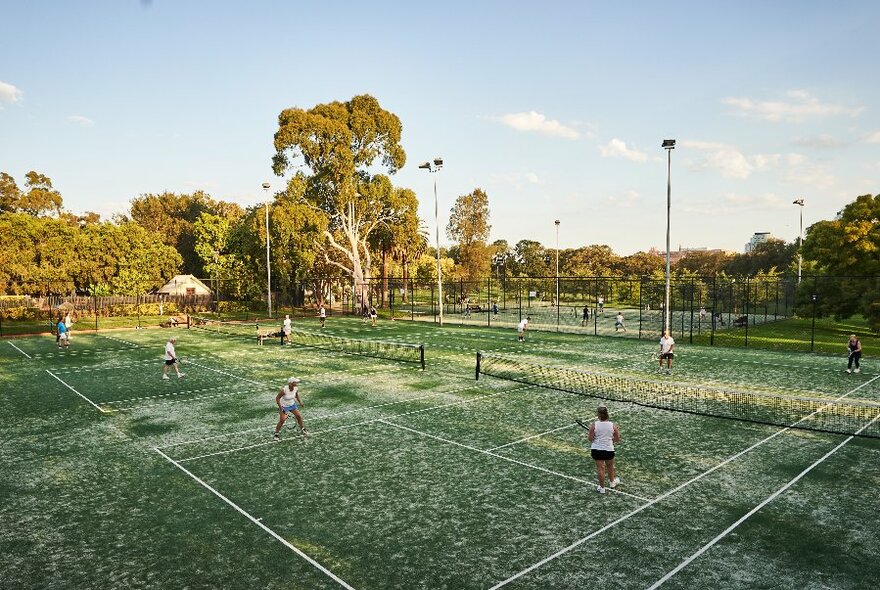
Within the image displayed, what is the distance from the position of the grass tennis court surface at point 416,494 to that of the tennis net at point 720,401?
0.99 meters

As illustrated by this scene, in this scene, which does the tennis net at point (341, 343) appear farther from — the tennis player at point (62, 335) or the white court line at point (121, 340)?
the tennis player at point (62, 335)

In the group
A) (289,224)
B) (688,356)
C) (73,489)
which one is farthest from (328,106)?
(73,489)

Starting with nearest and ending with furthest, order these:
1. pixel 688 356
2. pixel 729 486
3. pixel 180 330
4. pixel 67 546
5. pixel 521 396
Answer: pixel 67 546 < pixel 729 486 < pixel 521 396 < pixel 688 356 < pixel 180 330

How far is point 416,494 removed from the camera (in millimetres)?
11570

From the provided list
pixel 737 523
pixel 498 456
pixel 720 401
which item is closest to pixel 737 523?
pixel 737 523

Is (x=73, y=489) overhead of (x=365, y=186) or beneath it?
beneath

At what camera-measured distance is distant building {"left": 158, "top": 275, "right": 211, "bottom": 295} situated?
7044cm

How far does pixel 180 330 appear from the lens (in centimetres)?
4669

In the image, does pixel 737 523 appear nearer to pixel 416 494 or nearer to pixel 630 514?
pixel 630 514

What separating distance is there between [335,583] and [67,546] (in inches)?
192

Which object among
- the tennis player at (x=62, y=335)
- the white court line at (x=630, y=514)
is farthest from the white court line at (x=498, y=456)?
the tennis player at (x=62, y=335)

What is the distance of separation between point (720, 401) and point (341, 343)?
75.2 feet

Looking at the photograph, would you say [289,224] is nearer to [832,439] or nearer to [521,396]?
[521,396]

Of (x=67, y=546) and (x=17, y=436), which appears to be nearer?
(x=67, y=546)
